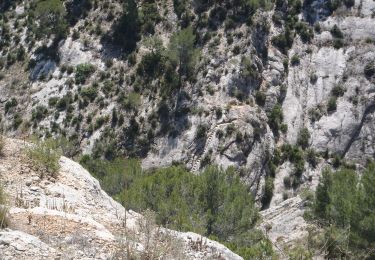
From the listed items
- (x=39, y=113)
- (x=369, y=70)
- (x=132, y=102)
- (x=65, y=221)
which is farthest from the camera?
(x=369, y=70)

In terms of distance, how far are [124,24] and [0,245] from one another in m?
60.4

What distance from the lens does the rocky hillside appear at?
57.0m

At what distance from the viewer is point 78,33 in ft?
223

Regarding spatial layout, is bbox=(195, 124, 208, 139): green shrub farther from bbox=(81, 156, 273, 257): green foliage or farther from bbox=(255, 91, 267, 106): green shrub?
bbox=(81, 156, 273, 257): green foliage

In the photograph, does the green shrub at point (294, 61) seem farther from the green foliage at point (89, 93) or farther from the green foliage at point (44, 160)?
the green foliage at point (44, 160)

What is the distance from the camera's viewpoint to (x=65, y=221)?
9.86 metres

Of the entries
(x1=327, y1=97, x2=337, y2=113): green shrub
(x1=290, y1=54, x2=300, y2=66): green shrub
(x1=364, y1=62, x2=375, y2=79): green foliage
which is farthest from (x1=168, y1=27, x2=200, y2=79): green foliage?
(x1=364, y1=62, x2=375, y2=79): green foliage

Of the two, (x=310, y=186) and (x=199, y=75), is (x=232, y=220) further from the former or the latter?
(x=199, y=75)

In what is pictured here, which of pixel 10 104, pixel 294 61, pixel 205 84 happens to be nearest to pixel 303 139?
pixel 294 61

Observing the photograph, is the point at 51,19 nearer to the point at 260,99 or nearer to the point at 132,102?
the point at 132,102

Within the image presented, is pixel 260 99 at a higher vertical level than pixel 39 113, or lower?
higher

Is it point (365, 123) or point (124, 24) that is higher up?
point (124, 24)

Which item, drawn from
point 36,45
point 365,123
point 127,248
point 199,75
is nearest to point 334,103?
point 365,123

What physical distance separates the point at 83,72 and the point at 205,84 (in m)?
14.6
